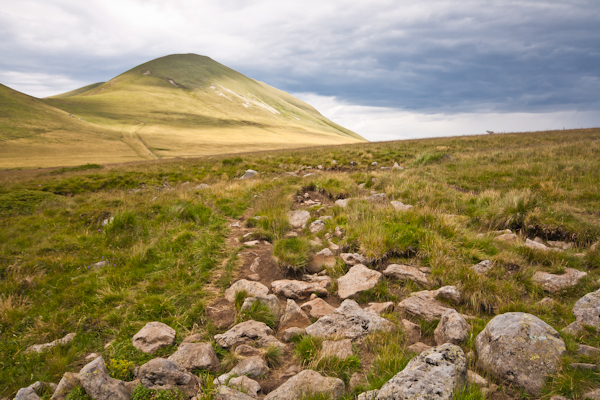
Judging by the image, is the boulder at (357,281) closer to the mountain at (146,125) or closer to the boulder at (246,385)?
the boulder at (246,385)

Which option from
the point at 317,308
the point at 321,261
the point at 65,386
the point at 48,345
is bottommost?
the point at 48,345

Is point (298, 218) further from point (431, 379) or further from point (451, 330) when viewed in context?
point (431, 379)

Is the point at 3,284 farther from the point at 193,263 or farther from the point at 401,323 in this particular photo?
the point at 401,323

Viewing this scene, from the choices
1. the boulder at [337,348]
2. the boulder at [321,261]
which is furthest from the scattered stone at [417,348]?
the boulder at [321,261]

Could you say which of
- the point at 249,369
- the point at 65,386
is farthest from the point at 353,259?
the point at 65,386

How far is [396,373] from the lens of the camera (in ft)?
9.68

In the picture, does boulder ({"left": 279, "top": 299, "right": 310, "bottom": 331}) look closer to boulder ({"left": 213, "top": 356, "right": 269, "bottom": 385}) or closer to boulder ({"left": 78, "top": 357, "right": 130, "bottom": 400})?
boulder ({"left": 213, "top": 356, "right": 269, "bottom": 385})

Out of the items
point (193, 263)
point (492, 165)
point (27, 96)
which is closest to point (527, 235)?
point (193, 263)

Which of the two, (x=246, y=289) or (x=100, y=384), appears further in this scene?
(x=246, y=289)

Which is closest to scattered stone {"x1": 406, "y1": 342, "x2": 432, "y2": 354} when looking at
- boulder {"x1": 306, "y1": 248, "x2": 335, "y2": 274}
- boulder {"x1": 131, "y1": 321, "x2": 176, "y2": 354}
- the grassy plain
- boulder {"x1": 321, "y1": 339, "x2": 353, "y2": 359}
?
the grassy plain

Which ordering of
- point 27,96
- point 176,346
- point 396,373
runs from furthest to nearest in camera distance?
point 27,96 < point 176,346 < point 396,373

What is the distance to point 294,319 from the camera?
4.34m

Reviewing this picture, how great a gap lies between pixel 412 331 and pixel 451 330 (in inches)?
19.4

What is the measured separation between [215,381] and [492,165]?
15.7 metres
